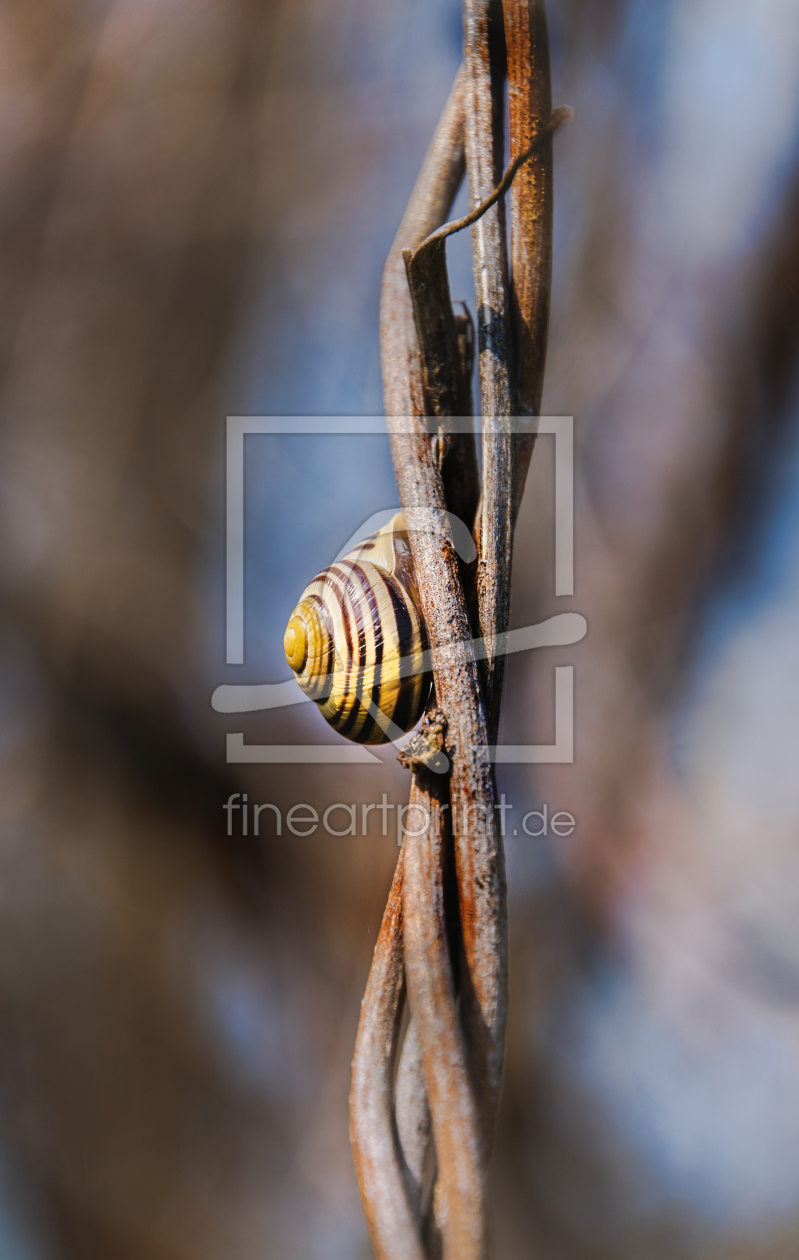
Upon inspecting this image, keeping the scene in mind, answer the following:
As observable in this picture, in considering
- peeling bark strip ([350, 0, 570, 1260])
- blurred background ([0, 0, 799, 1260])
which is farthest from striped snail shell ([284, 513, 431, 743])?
blurred background ([0, 0, 799, 1260])

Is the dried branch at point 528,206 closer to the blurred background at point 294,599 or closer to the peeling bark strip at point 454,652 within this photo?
the peeling bark strip at point 454,652

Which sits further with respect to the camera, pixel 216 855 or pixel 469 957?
pixel 216 855

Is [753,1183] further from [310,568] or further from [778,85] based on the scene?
[778,85]

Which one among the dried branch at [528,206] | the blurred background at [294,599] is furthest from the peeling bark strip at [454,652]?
the blurred background at [294,599]

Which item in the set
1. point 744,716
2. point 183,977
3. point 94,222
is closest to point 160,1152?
point 183,977

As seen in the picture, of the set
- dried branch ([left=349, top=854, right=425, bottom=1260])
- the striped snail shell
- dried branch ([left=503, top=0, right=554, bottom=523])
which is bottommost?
dried branch ([left=349, top=854, right=425, bottom=1260])

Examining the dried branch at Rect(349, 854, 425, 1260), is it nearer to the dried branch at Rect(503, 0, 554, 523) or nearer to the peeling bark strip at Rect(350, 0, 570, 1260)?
the peeling bark strip at Rect(350, 0, 570, 1260)
